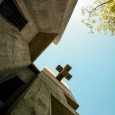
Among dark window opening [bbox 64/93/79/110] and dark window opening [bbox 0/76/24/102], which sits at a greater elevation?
dark window opening [bbox 64/93/79/110]

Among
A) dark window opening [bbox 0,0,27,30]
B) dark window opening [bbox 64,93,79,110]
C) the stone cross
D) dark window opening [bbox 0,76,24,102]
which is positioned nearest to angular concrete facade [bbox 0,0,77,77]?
dark window opening [bbox 0,0,27,30]

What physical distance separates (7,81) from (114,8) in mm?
8265

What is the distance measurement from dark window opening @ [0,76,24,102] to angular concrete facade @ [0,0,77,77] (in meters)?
0.60

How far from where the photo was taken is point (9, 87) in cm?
618

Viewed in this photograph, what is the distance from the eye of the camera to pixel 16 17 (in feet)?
23.3

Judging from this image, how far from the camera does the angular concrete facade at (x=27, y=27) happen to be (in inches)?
197

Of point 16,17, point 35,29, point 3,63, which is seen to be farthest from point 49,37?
point 3,63

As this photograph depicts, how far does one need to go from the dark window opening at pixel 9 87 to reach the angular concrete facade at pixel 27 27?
60 cm

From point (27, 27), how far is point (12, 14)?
1273 millimetres

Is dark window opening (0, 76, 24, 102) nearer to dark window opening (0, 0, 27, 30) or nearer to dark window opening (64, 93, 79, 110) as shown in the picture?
dark window opening (0, 0, 27, 30)

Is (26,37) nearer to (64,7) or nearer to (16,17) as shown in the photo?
(16,17)

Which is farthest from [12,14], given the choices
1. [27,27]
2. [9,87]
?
[9,87]

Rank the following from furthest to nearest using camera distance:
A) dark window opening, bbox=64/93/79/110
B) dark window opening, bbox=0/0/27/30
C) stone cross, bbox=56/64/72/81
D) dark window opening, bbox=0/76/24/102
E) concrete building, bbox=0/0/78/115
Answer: stone cross, bbox=56/64/72/81 → dark window opening, bbox=64/93/79/110 → dark window opening, bbox=0/0/27/30 → dark window opening, bbox=0/76/24/102 → concrete building, bbox=0/0/78/115

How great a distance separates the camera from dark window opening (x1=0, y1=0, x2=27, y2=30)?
20.0 feet
